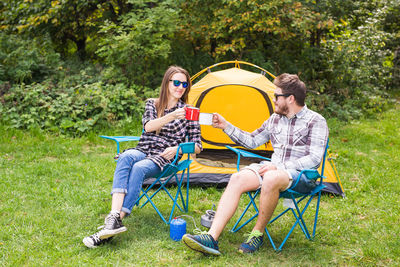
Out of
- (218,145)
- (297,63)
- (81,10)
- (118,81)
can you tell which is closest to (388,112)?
(297,63)

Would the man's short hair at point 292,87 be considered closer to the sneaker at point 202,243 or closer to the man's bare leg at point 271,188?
the man's bare leg at point 271,188

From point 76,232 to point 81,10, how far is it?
17.7 ft

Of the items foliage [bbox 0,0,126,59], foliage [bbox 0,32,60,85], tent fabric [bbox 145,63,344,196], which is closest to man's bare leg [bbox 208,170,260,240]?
tent fabric [bbox 145,63,344,196]

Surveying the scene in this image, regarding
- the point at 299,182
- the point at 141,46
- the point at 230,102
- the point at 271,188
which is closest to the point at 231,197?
the point at 271,188

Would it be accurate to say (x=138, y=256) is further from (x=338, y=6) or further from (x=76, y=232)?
(x=338, y=6)

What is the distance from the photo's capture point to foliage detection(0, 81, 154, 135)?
17.5 feet

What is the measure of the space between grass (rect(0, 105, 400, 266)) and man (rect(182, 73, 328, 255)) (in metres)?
0.17

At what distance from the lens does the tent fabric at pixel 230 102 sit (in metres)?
4.21

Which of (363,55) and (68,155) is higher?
(363,55)

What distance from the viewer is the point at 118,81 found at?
20.8 ft

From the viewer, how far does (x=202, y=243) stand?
2391 millimetres

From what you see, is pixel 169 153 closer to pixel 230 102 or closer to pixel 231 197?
pixel 231 197

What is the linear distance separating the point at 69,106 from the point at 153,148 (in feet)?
9.83

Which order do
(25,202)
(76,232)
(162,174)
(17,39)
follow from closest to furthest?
1. (76,232)
2. (162,174)
3. (25,202)
4. (17,39)
